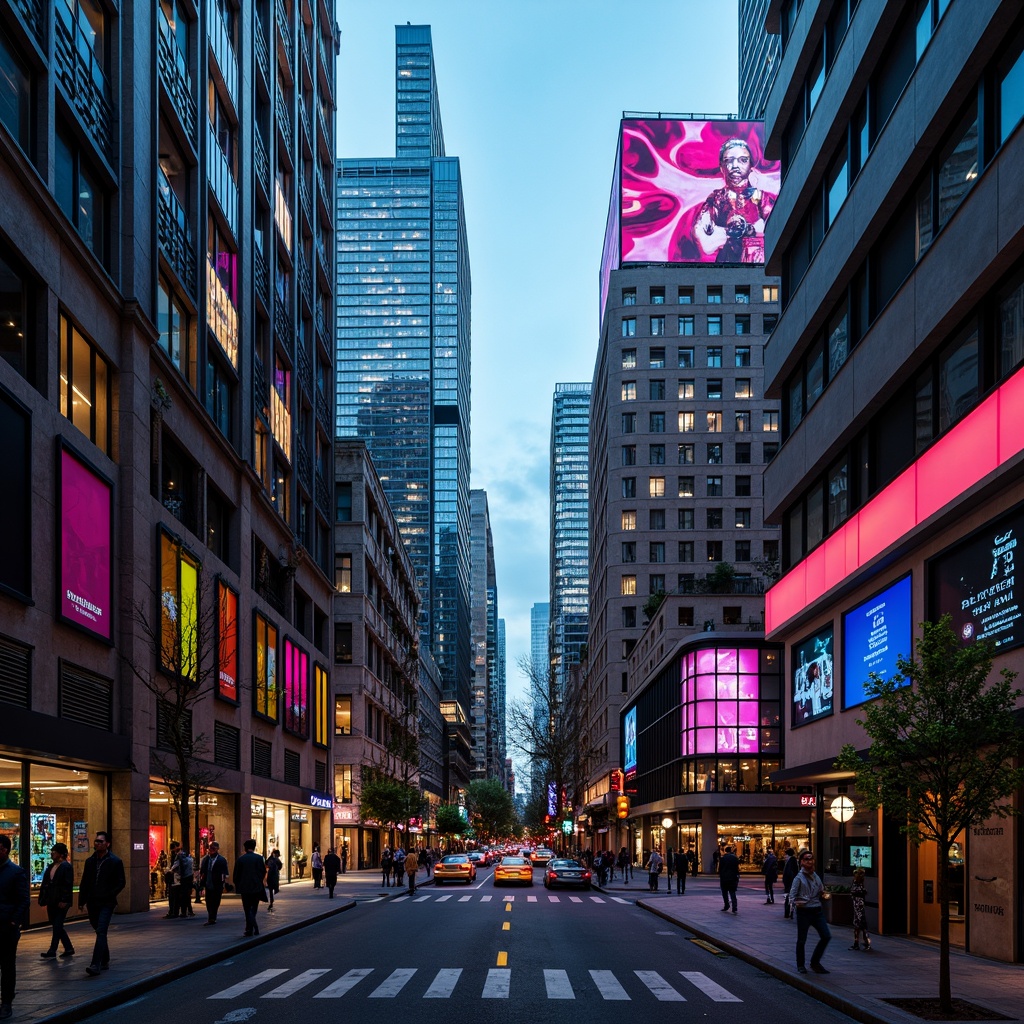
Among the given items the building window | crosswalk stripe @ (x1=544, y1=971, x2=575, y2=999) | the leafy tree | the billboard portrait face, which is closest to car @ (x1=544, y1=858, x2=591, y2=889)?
the building window

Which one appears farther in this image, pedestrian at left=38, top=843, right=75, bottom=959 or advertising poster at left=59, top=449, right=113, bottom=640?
advertising poster at left=59, top=449, right=113, bottom=640

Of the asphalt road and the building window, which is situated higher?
the building window

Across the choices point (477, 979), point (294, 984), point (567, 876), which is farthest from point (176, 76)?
point (567, 876)

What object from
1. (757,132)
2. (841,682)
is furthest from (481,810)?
(841,682)

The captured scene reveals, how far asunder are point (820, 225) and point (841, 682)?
505 inches

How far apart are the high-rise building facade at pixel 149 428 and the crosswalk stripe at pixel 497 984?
33.4ft

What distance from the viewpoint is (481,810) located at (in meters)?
173

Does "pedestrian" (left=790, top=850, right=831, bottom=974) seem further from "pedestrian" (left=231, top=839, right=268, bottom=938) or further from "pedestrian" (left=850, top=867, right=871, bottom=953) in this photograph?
"pedestrian" (left=231, top=839, right=268, bottom=938)

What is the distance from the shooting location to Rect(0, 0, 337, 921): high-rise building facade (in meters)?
23.6

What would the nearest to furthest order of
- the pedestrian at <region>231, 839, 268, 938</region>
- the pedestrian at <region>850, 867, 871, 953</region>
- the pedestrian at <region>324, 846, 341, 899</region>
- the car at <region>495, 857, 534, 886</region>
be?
the pedestrian at <region>850, 867, 871, 953</region>
the pedestrian at <region>231, 839, 268, 938</region>
the pedestrian at <region>324, 846, 341, 899</region>
the car at <region>495, 857, 534, 886</region>

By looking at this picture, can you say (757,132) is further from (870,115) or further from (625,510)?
(870,115)

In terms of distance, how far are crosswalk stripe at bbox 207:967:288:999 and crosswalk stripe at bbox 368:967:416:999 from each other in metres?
1.80

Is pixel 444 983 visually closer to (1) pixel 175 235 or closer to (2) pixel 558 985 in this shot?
(2) pixel 558 985

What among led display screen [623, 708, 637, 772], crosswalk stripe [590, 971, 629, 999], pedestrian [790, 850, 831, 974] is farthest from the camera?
led display screen [623, 708, 637, 772]
